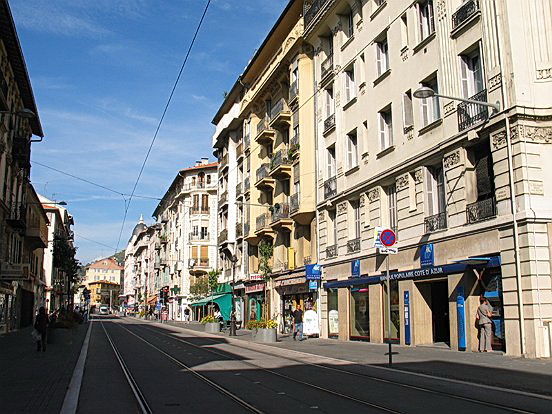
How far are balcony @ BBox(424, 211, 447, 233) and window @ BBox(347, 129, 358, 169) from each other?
25.1 feet

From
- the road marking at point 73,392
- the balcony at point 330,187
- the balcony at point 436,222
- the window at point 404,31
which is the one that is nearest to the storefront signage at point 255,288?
the balcony at point 330,187

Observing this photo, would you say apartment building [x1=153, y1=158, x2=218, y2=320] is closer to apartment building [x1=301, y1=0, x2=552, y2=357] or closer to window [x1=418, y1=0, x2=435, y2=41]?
apartment building [x1=301, y1=0, x2=552, y2=357]

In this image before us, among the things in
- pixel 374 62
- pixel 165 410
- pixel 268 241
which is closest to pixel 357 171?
pixel 374 62

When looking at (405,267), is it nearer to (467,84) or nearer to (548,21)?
(467,84)

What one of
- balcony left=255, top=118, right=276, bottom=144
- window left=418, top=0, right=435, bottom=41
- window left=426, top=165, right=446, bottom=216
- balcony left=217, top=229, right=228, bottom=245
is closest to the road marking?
window left=426, top=165, right=446, bottom=216

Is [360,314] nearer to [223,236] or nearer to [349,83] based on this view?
[349,83]

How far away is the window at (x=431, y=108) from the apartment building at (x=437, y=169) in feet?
0.23

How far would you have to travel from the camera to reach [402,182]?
2384 cm

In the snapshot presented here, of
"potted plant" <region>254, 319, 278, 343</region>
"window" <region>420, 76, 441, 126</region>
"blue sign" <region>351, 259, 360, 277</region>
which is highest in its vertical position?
"window" <region>420, 76, 441, 126</region>

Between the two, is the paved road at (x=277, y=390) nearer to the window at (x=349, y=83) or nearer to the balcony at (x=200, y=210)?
the window at (x=349, y=83)

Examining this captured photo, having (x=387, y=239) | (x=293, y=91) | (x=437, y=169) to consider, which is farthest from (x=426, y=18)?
(x=293, y=91)

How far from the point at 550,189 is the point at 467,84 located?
503 cm

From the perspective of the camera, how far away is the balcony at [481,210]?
18.5 m

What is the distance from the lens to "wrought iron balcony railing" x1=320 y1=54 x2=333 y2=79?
106ft
